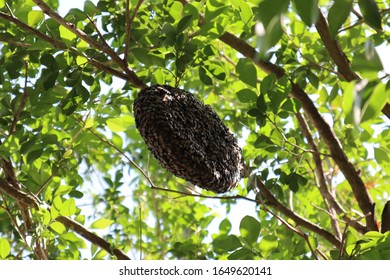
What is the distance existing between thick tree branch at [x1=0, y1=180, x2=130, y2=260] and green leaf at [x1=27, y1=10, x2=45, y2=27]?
1.78 feet

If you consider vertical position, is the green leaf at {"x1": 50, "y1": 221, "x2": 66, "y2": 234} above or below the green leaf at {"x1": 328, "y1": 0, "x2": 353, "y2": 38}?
above

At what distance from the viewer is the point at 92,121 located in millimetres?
2244

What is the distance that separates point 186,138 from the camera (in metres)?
1.52

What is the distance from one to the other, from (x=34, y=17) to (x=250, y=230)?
86 cm

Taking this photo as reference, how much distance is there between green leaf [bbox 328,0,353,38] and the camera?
2.61 feet

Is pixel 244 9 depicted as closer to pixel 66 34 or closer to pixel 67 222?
pixel 66 34

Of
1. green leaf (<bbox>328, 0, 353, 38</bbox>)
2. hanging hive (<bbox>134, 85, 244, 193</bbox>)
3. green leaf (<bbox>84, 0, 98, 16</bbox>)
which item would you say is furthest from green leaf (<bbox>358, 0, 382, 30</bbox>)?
green leaf (<bbox>84, 0, 98, 16</bbox>)

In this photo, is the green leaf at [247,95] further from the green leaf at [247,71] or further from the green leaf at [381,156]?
the green leaf at [381,156]

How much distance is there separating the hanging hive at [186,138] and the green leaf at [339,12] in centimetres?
71

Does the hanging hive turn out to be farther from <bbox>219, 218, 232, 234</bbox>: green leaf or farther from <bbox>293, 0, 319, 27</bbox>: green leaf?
<bbox>219, 218, 232, 234</bbox>: green leaf

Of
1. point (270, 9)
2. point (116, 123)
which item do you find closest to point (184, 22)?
point (116, 123)

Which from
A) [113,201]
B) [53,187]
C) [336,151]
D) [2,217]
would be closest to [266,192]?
[336,151]

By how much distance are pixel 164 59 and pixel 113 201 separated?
149 centimetres

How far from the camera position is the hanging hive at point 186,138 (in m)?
1.50
